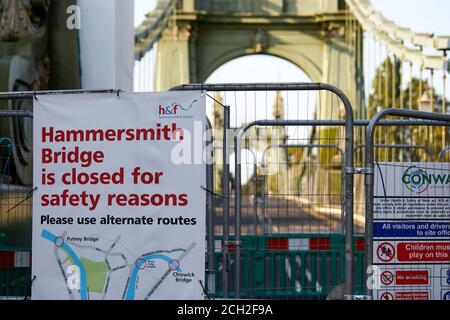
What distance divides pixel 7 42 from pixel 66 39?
78 cm

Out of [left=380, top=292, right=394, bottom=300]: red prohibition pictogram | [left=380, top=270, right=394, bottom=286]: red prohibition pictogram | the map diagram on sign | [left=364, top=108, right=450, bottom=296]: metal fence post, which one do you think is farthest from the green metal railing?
the map diagram on sign

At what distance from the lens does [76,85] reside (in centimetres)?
1174

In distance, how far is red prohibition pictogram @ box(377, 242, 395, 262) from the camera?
22.1 ft

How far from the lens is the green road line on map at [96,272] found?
19.0 ft

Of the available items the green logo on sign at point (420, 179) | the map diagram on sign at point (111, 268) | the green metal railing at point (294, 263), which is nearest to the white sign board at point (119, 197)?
the map diagram on sign at point (111, 268)

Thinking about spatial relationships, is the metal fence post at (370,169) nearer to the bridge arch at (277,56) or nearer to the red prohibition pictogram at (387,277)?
the red prohibition pictogram at (387,277)

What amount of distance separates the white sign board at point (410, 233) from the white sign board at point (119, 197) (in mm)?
1646

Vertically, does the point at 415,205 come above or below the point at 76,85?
below

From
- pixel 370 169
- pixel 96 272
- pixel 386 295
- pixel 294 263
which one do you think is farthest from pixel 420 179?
pixel 96 272

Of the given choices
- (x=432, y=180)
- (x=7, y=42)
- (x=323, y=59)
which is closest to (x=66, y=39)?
(x=7, y=42)

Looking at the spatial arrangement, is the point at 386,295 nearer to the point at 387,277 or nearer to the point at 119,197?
the point at 387,277

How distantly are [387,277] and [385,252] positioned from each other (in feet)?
0.59

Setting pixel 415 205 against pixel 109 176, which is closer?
pixel 109 176
